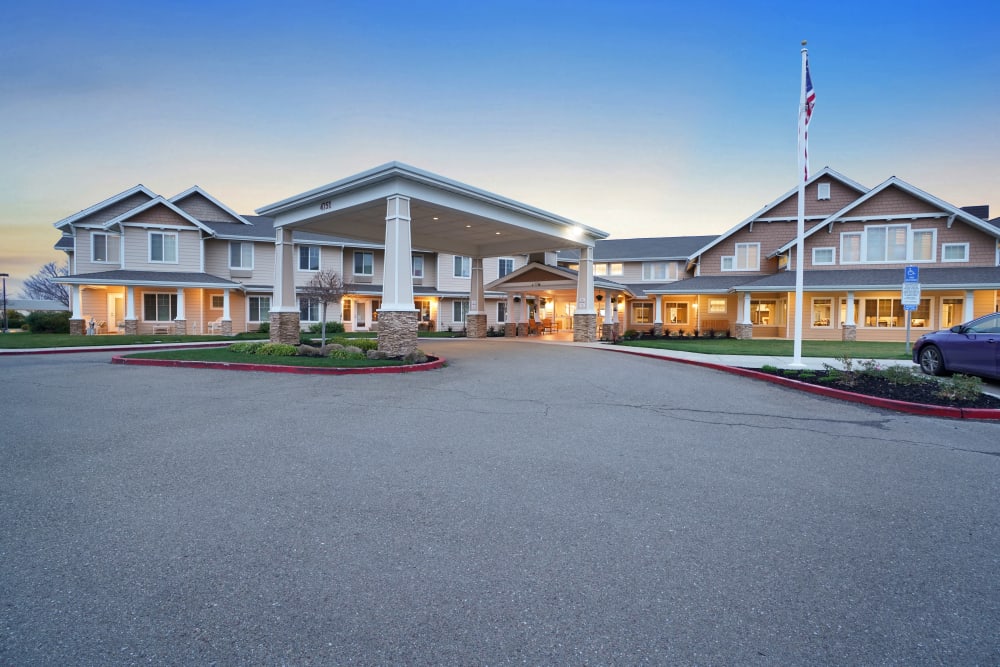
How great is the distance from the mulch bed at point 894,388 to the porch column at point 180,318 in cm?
2987

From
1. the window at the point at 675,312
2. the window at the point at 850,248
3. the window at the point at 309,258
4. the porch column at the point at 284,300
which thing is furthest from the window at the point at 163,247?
the window at the point at 850,248

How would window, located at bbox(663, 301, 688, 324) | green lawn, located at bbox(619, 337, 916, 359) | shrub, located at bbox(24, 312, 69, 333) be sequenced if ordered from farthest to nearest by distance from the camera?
window, located at bbox(663, 301, 688, 324) < shrub, located at bbox(24, 312, 69, 333) < green lawn, located at bbox(619, 337, 916, 359)

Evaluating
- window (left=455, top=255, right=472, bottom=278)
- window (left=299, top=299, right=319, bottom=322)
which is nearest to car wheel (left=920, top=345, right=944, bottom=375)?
window (left=455, top=255, right=472, bottom=278)

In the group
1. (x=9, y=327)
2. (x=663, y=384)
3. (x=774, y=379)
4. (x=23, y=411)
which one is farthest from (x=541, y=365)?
(x=9, y=327)

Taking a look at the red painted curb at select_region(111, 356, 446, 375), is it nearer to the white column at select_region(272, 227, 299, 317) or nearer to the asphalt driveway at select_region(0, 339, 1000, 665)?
the asphalt driveway at select_region(0, 339, 1000, 665)

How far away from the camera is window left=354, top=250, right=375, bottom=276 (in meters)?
33.8

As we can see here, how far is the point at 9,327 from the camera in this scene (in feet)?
122

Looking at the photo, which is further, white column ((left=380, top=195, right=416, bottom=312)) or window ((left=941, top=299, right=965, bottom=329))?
window ((left=941, top=299, right=965, bottom=329))

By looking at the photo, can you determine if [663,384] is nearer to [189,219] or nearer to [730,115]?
[730,115]

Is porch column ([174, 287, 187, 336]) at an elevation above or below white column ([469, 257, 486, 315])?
below

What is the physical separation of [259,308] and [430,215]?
60.7 ft

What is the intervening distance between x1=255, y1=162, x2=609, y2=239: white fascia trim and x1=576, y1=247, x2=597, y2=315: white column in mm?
4377

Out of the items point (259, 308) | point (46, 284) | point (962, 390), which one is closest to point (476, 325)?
point (259, 308)

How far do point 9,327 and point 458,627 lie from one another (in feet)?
170
